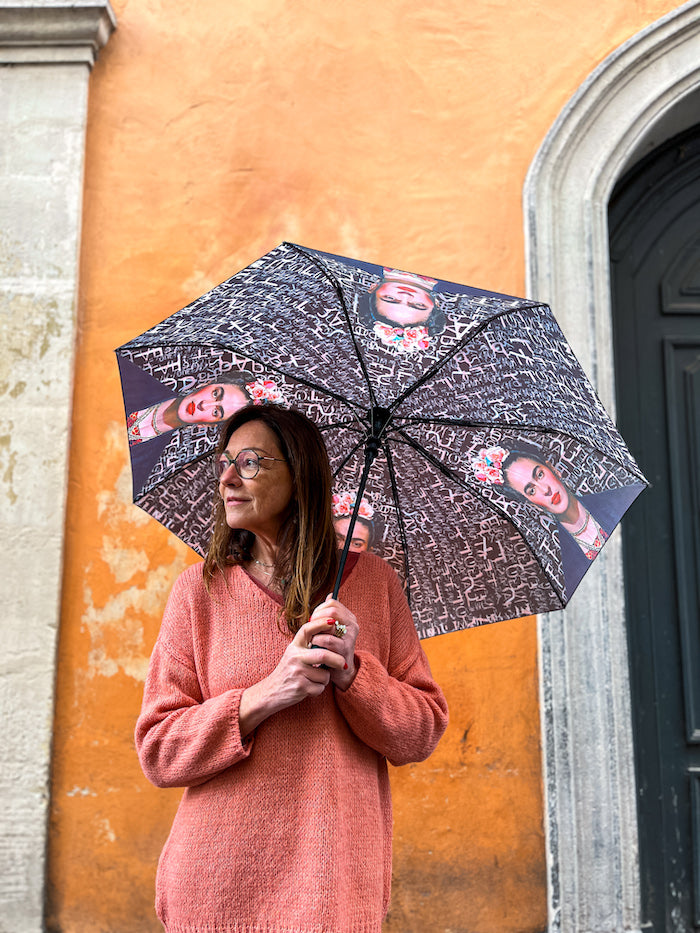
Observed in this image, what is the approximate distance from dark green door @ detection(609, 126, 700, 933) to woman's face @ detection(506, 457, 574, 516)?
1765 millimetres

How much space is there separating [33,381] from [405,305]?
2016mm

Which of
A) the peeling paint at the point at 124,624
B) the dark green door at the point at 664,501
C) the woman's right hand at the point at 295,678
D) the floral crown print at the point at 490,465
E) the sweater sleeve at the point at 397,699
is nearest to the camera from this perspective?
the woman's right hand at the point at 295,678

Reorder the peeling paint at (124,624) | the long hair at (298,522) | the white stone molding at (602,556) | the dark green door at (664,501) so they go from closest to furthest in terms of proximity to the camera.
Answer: the long hair at (298,522), the white stone molding at (602,556), the peeling paint at (124,624), the dark green door at (664,501)

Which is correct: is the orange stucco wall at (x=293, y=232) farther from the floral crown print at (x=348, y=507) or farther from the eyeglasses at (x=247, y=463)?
the eyeglasses at (x=247, y=463)

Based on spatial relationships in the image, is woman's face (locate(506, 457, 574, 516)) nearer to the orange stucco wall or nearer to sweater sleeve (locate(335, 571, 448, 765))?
sweater sleeve (locate(335, 571, 448, 765))

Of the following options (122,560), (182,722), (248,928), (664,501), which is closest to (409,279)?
(182,722)

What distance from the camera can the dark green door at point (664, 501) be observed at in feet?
11.6

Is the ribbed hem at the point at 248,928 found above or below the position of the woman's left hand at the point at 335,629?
below

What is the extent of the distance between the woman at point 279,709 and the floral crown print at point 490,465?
305 millimetres

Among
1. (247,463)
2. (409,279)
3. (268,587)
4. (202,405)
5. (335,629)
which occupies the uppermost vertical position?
(409,279)

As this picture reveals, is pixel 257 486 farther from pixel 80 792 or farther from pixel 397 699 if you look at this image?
pixel 80 792

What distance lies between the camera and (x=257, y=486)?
76.4 inches

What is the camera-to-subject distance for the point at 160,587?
336cm

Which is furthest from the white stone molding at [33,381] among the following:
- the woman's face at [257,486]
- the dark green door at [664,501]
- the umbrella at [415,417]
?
the dark green door at [664,501]
